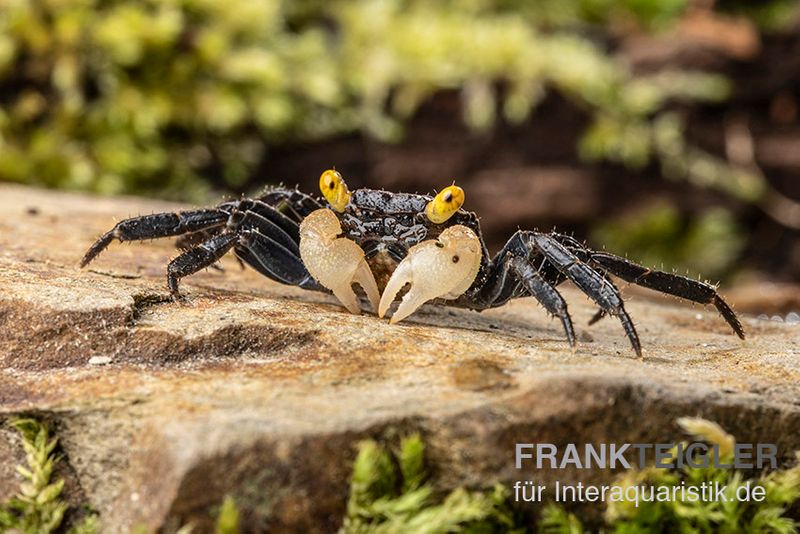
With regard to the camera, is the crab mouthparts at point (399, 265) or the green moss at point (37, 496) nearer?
the green moss at point (37, 496)

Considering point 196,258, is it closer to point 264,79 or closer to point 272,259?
point 272,259

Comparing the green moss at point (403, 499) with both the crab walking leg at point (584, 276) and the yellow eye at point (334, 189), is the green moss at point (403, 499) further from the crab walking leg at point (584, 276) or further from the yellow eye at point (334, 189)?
the yellow eye at point (334, 189)

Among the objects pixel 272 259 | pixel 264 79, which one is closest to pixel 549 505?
pixel 272 259

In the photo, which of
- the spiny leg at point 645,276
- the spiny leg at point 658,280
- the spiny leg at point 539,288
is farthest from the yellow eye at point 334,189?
the spiny leg at point 658,280

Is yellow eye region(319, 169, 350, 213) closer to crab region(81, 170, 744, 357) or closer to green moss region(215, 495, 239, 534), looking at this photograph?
crab region(81, 170, 744, 357)

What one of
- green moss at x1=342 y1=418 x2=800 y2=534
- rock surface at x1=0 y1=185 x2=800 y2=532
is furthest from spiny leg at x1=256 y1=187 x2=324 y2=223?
green moss at x1=342 y1=418 x2=800 y2=534

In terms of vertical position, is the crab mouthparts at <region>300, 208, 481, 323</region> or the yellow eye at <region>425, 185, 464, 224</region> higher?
the yellow eye at <region>425, 185, 464, 224</region>

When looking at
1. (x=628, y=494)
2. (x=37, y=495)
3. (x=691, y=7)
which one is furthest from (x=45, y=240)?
(x=691, y=7)
